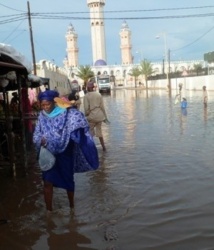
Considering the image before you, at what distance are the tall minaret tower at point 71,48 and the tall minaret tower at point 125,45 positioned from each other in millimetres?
15394

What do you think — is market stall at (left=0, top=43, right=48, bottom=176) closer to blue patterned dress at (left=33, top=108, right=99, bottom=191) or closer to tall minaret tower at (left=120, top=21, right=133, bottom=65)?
blue patterned dress at (left=33, top=108, right=99, bottom=191)

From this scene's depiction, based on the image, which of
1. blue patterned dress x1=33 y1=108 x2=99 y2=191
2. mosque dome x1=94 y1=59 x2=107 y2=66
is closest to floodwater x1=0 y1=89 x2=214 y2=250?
blue patterned dress x1=33 y1=108 x2=99 y2=191

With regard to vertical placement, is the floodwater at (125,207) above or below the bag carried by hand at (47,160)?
below

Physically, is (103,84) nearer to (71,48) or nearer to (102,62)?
(102,62)

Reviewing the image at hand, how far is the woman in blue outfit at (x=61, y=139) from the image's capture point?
492 centimetres

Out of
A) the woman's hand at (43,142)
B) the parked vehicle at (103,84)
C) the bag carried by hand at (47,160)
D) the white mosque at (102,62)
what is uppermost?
the white mosque at (102,62)

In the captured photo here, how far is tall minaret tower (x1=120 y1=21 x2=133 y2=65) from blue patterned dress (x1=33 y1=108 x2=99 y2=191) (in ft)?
439

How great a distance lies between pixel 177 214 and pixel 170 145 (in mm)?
5160

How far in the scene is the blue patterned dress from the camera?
4922mm

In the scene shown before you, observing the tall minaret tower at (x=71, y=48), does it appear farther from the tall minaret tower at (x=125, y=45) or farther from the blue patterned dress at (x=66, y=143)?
the blue patterned dress at (x=66, y=143)

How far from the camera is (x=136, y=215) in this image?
193 inches

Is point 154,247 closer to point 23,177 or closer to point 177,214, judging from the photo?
point 177,214

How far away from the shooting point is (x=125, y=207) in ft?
17.2

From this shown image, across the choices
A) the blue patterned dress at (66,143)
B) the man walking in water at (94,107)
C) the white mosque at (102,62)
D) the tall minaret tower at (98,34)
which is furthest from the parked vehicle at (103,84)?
the tall minaret tower at (98,34)
